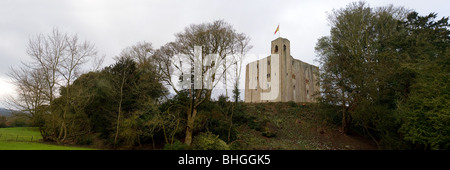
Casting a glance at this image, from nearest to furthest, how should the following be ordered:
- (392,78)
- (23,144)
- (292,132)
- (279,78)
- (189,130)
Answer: (23,144), (392,78), (189,130), (292,132), (279,78)

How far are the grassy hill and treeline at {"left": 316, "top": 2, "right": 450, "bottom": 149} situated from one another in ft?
3.92

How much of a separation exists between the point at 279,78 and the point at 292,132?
9.66 metres

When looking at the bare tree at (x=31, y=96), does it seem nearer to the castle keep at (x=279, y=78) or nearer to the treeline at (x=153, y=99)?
the treeline at (x=153, y=99)

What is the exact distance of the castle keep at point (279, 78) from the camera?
2577 centimetres

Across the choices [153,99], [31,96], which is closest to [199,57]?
[153,99]

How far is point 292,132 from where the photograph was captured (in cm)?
1739

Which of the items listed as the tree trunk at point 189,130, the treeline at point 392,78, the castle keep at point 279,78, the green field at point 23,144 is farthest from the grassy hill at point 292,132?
the green field at point 23,144

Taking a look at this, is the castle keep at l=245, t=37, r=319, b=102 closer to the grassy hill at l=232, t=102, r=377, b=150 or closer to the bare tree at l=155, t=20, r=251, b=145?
the grassy hill at l=232, t=102, r=377, b=150

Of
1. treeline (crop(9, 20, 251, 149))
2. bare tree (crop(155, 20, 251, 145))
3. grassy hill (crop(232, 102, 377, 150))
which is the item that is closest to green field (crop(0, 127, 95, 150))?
treeline (crop(9, 20, 251, 149))

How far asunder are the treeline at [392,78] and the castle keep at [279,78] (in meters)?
6.77

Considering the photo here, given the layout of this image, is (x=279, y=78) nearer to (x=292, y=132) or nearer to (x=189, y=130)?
(x=292, y=132)

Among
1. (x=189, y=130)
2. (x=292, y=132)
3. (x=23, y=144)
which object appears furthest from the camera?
(x=292, y=132)

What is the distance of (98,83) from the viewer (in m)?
18.4
